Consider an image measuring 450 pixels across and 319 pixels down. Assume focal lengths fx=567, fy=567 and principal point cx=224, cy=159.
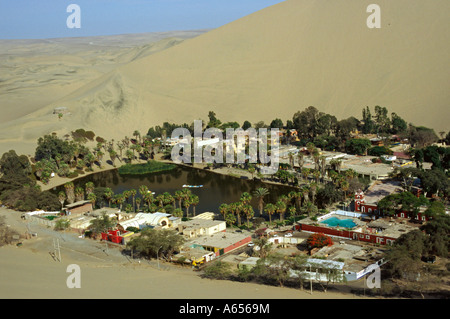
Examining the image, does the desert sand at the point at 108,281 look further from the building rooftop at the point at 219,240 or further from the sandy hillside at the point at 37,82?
the sandy hillside at the point at 37,82

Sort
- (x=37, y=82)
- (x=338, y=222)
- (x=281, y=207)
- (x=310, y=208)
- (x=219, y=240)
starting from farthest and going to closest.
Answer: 1. (x=37, y=82)
2. (x=310, y=208)
3. (x=281, y=207)
4. (x=338, y=222)
5. (x=219, y=240)

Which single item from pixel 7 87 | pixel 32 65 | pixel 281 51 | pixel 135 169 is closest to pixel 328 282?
pixel 135 169

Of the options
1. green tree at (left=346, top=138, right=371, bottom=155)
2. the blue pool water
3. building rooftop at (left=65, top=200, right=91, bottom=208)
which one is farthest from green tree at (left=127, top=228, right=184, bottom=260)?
green tree at (left=346, top=138, right=371, bottom=155)

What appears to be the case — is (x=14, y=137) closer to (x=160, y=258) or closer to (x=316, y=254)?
(x=160, y=258)

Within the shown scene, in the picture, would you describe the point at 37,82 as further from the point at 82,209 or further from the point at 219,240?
the point at 219,240

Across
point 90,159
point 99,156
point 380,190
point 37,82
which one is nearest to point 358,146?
point 380,190

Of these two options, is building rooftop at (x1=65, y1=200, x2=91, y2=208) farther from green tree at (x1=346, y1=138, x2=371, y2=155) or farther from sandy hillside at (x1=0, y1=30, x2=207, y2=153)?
green tree at (x1=346, y1=138, x2=371, y2=155)

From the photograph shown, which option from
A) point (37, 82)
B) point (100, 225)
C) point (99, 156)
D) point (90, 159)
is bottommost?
point (100, 225)
